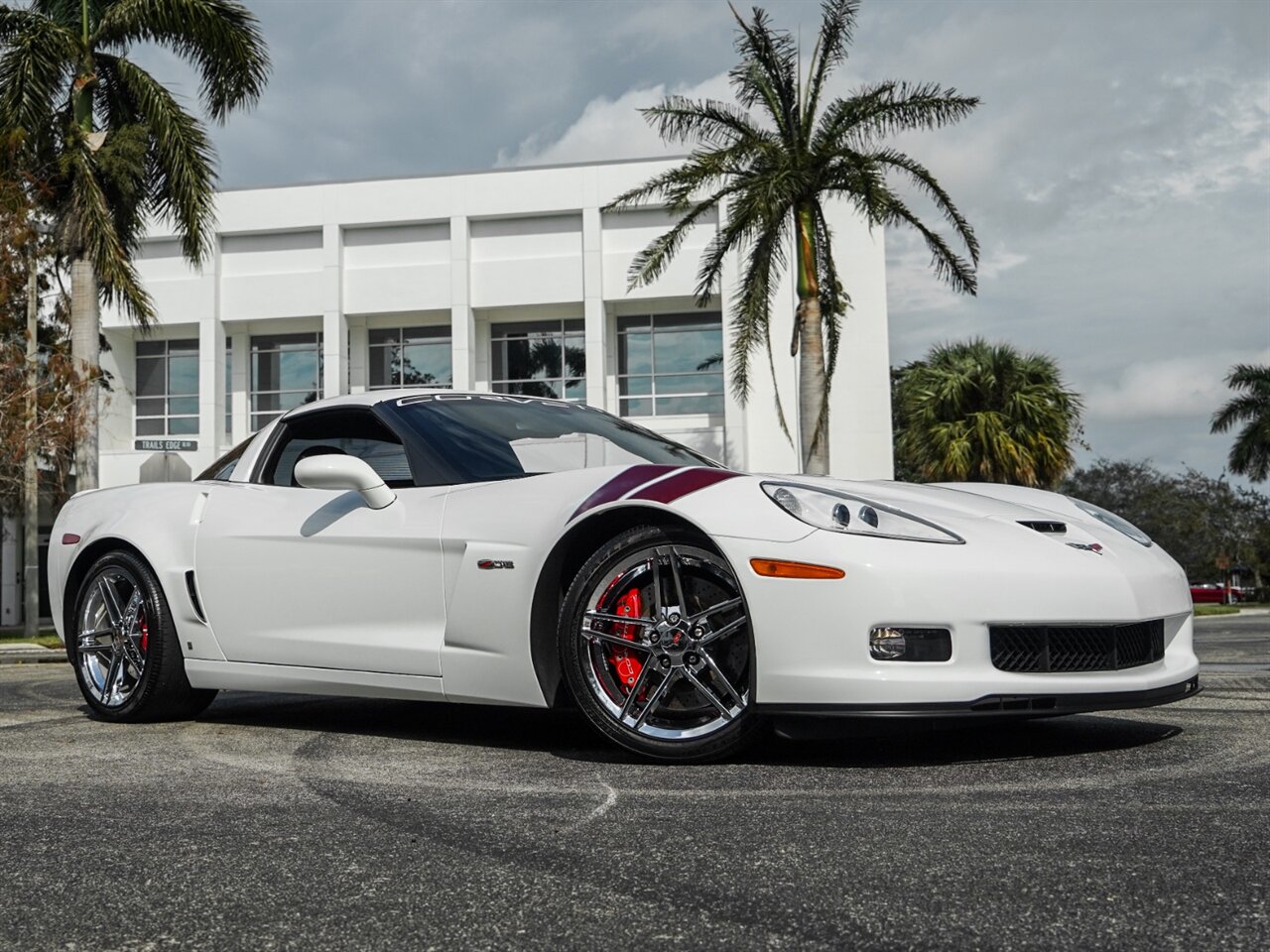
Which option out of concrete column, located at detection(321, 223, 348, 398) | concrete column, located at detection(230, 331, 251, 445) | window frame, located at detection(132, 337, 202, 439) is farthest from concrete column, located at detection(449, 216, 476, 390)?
window frame, located at detection(132, 337, 202, 439)

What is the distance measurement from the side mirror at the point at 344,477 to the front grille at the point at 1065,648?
2.12 meters

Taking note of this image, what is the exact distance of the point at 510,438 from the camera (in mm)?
4848

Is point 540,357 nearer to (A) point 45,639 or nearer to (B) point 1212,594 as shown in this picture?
(A) point 45,639

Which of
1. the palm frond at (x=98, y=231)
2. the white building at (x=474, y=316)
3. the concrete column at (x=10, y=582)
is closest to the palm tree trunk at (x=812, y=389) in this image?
the palm frond at (x=98, y=231)

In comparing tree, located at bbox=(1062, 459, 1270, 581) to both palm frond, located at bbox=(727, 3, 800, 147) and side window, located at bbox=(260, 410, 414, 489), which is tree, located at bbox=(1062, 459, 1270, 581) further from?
side window, located at bbox=(260, 410, 414, 489)

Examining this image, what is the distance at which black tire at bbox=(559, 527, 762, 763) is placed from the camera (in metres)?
3.91

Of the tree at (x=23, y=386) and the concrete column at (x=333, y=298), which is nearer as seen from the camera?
the tree at (x=23, y=386)

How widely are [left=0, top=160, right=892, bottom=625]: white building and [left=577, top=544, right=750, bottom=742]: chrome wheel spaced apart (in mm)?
27096

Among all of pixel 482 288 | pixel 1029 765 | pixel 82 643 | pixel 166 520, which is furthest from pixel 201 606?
pixel 482 288

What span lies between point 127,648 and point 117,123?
1613 cm

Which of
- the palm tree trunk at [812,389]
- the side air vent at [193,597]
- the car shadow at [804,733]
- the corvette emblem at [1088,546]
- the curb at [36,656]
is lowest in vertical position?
the curb at [36,656]

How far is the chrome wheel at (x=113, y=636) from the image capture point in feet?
18.1

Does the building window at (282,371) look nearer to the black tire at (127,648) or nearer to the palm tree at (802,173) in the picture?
the palm tree at (802,173)

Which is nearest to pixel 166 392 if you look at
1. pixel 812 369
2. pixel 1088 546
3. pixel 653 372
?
pixel 653 372
